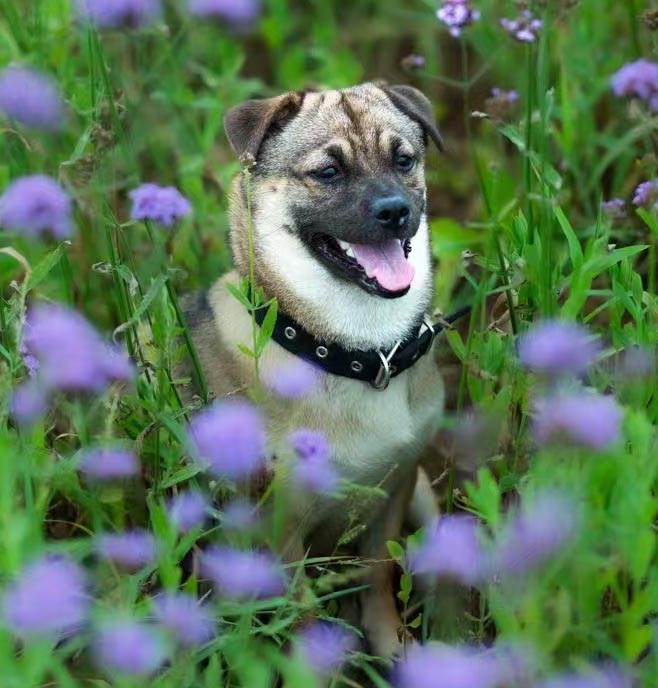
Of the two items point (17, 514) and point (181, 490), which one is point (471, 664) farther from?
point (181, 490)

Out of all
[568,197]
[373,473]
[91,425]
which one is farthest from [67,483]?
[568,197]

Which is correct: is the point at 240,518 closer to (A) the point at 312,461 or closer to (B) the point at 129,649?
(A) the point at 312,461

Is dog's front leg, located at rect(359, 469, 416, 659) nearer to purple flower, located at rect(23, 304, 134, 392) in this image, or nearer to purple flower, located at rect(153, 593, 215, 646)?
purple flower, located at rect(153, 593, 215, 646)

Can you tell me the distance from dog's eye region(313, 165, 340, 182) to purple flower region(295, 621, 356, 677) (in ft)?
3.90

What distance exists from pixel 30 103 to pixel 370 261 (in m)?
0.96

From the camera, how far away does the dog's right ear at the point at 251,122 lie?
3037 mm

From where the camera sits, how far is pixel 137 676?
173 cm

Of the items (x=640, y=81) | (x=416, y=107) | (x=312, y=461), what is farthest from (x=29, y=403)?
(x=640, y=81)

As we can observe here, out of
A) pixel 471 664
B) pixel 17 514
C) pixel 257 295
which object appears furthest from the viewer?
pixel 257 295

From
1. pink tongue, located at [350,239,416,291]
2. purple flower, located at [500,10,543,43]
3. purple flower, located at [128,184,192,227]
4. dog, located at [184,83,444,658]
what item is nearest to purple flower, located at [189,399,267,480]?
purple flower, located at [128,184,192,227]

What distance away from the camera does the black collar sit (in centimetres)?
291

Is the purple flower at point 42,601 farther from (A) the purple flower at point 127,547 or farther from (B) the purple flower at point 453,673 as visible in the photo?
(B) the purple flower at point 453,673

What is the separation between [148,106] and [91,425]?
221 cm

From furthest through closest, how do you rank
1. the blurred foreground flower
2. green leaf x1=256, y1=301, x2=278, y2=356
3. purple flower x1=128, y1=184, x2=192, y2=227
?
green leaf x1=256, y1=301, x2=278, y2=356 → purple flower x1=128, y1=184, x2=192, y2=227 → the blurred foreground flower
